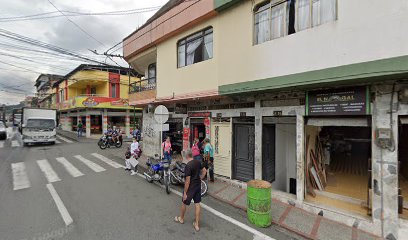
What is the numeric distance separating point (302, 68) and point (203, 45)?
4.47 metres

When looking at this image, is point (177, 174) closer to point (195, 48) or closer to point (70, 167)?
point (195, 48)

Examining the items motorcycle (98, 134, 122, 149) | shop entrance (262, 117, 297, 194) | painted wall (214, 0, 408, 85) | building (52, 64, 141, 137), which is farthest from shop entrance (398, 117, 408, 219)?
building (52, 64, 141, 137)

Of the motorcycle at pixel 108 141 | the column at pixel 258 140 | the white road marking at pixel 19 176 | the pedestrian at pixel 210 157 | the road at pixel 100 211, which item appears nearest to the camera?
the road at pixel 100 211

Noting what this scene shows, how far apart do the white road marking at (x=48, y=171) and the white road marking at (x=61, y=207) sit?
1.02m

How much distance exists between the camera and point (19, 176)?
8.41m

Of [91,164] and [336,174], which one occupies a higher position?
[336,174]

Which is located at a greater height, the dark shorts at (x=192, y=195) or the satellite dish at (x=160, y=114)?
the satellite dish at (x=160, y=114)

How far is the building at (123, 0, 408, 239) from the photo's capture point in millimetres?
4543

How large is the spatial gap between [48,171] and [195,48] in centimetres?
887

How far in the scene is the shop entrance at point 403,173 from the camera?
182 inches

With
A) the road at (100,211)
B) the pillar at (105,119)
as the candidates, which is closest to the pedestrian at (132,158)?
the road at (100,211)

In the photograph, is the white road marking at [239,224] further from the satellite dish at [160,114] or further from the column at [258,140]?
the satellite dish at [160,114]

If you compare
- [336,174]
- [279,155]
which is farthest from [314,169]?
[336,174]

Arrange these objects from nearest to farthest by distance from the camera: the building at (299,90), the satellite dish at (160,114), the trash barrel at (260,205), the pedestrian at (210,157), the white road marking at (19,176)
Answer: the building at (299,90)
the trash barrel at (260,205)
the white road marking at (19,176)
the satellite dish at (160,114)
the pedestrian at (210,157)
